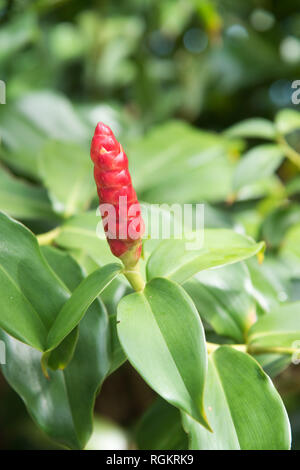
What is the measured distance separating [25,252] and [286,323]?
0.27m

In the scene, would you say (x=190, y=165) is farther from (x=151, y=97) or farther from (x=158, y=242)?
(x=151, y=97)

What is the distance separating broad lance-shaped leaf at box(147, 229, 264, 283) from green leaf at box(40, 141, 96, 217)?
0.83 ft

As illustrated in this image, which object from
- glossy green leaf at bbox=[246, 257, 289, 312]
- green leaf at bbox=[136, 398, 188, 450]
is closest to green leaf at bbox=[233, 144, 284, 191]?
glossy green leaf at bbox=[246, 257, 289, 312]

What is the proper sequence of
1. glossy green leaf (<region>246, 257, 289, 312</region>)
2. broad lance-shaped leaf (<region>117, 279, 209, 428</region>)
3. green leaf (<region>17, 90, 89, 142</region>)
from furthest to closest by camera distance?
green leaf (<region>17, 90, 89, 142</region>)
glossy green leaf (<region>246, 257, 289, 312</region>)
broad lance-shaped leaf (<region>117, 279, 209, 428</region>)

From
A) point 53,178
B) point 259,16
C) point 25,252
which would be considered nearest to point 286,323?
point 25,252

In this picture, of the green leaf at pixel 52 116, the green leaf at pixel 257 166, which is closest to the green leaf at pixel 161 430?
the green leaf at pixel 257 166

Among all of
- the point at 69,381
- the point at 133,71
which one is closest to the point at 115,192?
the point at 69,381

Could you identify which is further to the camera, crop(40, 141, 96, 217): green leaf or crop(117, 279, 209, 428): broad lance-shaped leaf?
crop(40, 141, 96, 217): green leaf

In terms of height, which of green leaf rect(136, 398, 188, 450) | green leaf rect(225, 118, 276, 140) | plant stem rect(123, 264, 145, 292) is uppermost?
green leaf rect(225, 118, 276, 140)

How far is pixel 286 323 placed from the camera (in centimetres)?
52

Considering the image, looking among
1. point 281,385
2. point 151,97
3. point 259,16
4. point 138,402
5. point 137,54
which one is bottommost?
point 138,402

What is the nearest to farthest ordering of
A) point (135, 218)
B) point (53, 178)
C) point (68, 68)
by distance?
point (135, 218) < point (53, 178) < point (68, 68)

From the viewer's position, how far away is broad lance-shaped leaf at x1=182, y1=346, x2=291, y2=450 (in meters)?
0.43

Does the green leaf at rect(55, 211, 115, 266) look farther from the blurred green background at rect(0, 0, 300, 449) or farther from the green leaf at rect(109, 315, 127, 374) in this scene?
the blurred green background at rect(0, 0, 300, 449)
